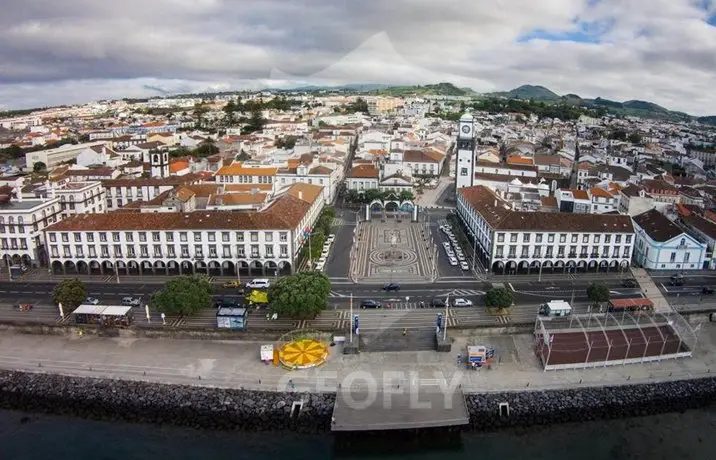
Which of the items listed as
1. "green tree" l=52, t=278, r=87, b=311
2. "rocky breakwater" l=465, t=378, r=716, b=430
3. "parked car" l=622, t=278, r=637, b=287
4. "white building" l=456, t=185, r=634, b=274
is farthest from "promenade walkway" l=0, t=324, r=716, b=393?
"white building" l=456, t=185, r=634, b=274

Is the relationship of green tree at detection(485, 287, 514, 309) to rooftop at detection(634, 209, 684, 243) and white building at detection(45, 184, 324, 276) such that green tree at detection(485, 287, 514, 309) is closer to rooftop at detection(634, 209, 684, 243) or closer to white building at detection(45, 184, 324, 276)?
white building at detection(45, 184, 324, 276)

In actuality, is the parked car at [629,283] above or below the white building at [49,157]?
below

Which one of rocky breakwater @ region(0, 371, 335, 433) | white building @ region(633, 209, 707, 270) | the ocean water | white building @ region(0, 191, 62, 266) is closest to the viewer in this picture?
the ocean water

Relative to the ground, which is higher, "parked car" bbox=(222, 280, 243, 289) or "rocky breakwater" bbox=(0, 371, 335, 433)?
"parked car" bbox=(222, 280, 243, 289)

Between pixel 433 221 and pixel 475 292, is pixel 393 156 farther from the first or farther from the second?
pixel 475 292

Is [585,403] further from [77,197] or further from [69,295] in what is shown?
[77,197]

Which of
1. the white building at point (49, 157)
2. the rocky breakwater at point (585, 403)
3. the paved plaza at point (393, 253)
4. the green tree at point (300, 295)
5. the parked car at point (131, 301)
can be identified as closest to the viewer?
the rocky breakwater at point (585, 403)

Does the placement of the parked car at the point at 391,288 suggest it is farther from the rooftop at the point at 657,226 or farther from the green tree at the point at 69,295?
the rooftop at the point at 657,226

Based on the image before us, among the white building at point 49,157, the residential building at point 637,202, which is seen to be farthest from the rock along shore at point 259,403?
the white building at point 49,157
